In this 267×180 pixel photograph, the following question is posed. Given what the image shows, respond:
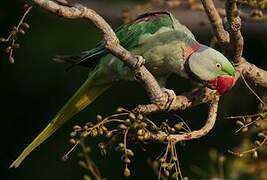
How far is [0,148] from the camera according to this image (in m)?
6.78

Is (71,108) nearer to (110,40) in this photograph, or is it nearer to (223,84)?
(223,84)

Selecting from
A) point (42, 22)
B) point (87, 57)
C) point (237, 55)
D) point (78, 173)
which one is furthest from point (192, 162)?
point (237, 55)

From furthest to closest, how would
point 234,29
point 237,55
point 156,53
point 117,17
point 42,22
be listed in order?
point 42,22 → point 117,17 → point 156,53 → point 237,55 → point 234,29

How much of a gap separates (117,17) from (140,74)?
9.39ft

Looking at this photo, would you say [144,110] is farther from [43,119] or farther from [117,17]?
[43,119]

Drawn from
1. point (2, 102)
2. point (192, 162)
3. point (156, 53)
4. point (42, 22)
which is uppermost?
point (156, 53)

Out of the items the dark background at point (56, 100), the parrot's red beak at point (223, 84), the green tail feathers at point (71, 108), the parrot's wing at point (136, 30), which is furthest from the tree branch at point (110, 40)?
the dark background at point (56, 100)

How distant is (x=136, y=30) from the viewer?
386cm

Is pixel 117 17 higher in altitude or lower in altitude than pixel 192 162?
higher

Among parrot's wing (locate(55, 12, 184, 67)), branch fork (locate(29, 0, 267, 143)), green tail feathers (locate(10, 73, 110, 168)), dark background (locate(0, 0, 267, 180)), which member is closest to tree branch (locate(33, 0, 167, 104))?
branch fork (locate(29, 0, 267, 143))

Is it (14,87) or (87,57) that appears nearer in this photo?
(87,57)

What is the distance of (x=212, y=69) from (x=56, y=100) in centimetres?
319

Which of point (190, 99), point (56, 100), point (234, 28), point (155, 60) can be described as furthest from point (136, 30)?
point (56, 100)

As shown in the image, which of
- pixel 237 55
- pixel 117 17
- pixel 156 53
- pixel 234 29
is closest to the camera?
pixel 234 29
